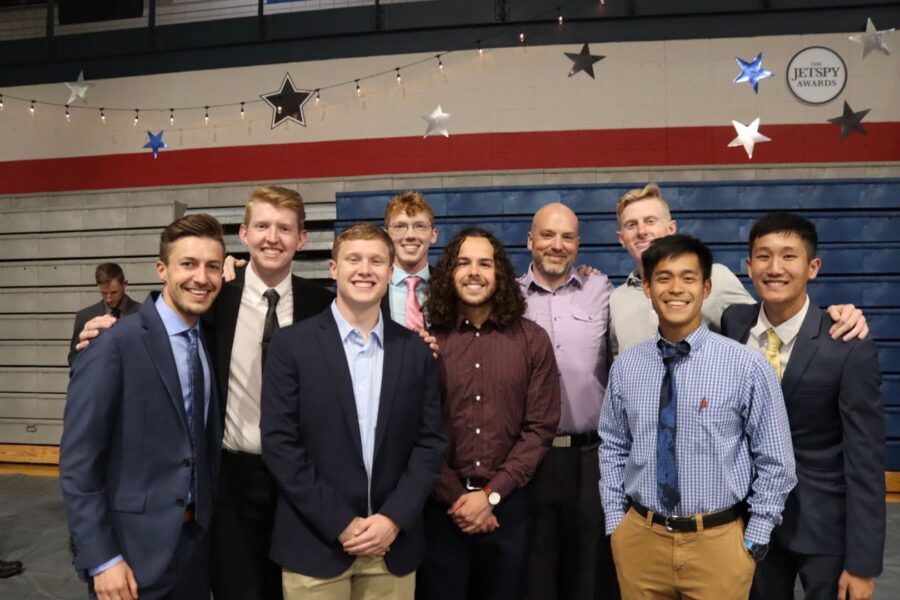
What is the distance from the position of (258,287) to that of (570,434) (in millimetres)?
1261

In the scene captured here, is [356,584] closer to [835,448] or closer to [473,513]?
[473,513]

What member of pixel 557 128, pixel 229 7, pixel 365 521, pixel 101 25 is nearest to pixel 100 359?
pixel 365 521

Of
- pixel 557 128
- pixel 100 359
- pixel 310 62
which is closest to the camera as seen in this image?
pixel 100 359

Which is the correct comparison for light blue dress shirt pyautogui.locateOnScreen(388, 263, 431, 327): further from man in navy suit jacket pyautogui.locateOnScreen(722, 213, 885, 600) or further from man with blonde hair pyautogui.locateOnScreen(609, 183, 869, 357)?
man in navy suit jacket pyautogui.locateOnScreen(722, 213, 885, 600)

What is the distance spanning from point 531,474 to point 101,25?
7727 mm

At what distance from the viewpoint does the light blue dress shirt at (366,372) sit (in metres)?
1.73

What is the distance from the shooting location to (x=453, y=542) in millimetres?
1940

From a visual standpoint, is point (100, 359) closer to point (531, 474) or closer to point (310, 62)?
point (531, 474)

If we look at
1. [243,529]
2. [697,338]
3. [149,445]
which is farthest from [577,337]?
[149,445]

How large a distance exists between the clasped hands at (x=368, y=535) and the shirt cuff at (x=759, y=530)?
3.14ft

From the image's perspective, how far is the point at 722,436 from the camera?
163 cm

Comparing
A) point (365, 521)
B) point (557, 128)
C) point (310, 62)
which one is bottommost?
point (365, 521)

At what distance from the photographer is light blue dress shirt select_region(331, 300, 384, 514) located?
1733 millimetres

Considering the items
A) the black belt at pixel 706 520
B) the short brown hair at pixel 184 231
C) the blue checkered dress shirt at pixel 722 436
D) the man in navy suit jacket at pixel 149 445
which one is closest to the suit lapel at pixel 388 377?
the man in navy suit jacket at pixel 149 445
